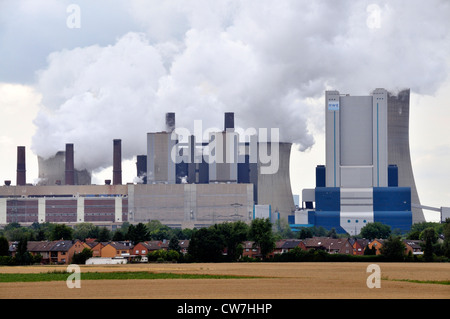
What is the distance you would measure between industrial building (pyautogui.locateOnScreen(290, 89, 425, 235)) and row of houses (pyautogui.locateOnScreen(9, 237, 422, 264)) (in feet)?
170

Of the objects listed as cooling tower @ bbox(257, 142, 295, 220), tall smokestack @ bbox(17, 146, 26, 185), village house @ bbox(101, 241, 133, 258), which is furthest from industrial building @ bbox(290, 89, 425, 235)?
village house @ bbox(101, 241, 133, 258)

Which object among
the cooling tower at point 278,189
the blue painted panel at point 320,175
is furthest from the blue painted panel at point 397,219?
the cooling tower at point 278,189

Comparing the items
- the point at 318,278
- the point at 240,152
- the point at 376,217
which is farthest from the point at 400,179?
the point at 318,278

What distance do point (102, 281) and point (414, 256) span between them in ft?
100

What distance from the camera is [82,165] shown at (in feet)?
535

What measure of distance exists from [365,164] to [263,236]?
7211 cm

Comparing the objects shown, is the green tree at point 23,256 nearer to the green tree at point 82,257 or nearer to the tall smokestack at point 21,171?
the green tree at point 82,257

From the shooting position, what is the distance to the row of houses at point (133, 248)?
3236 inches

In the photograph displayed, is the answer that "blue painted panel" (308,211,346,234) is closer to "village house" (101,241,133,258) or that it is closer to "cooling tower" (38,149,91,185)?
"cooling tower" (38,149,91,185)

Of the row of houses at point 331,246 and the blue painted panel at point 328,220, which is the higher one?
the blue painted panel at point 328,220

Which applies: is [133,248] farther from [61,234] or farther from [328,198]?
[328,198]

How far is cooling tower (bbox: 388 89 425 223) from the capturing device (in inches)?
5719

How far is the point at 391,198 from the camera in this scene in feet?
482

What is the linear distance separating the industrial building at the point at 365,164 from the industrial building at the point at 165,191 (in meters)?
7.45
